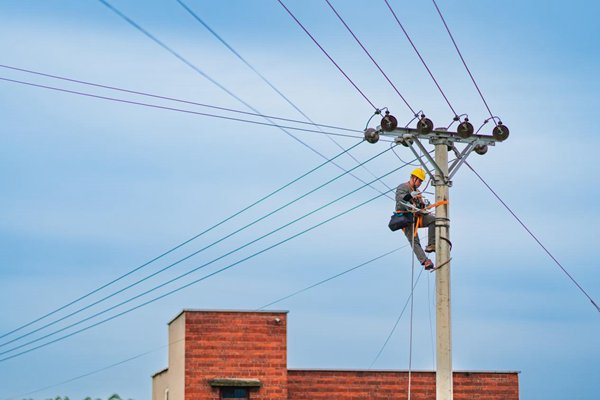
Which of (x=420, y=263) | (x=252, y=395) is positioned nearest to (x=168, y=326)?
(x=252, y=395)

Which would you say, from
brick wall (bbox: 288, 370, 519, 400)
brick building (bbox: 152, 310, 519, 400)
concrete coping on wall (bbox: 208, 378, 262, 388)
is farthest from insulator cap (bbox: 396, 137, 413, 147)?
brick wall (bbox: 288, 370, 519, 400)

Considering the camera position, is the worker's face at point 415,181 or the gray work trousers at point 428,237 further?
the worker's face at point 415,181

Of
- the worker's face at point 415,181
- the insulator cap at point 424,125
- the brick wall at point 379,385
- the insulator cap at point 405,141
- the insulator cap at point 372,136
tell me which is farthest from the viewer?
the brick wall at point 379,385

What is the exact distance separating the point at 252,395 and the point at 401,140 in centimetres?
1043

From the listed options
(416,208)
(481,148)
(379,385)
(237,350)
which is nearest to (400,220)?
(416,208)

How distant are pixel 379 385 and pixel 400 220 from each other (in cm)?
962

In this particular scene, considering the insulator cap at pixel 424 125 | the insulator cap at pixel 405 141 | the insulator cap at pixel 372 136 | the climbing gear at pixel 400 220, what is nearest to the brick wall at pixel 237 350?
the climbing gear at pixel 400 220

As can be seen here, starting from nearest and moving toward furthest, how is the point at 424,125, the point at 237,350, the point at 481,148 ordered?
the point at 424,125 → the point at 481,148 → the point at 237,350

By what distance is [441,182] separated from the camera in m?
22.5

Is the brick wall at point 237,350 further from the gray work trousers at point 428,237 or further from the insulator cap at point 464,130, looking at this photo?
the insulator cap at point 464,130

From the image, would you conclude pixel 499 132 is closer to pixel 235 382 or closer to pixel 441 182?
pixel 441 182

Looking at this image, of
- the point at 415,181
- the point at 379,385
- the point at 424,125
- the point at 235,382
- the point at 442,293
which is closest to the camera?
the point at 442,293

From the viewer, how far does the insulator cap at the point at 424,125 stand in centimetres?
2270

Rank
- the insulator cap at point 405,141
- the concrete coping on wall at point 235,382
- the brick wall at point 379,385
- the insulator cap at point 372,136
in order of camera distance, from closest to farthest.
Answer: the insulator cap at point 405,141 < the insulator cap at point 372,136 < the concrete coping on wall at point 235,382 < the brick wall at point 379,385
